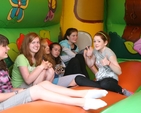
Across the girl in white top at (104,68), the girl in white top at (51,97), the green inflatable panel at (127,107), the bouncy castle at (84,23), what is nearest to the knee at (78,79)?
the girl in white top at (104,68)

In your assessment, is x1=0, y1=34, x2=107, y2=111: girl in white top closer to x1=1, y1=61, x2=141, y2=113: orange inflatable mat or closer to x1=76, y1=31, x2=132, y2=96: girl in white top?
x1=1, y1=61, x2=141, y2=113: orange inflatable mat

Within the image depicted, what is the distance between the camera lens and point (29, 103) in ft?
4.73

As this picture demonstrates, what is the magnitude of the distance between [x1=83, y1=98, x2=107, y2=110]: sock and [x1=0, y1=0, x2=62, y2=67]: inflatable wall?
2.51 feet

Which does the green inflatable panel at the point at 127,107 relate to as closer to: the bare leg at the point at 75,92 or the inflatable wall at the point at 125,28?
the bare leg at the point at 75,92

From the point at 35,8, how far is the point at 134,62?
1.04 metres

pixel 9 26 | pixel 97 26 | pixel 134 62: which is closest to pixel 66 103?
pixel 9 26

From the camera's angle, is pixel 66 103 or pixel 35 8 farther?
pixel 35 8

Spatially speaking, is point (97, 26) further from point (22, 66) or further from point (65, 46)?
point (22, 66)

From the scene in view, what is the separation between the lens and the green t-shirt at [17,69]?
6.17ft

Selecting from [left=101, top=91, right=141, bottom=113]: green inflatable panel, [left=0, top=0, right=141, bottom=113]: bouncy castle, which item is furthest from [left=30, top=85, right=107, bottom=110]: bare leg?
[left=0, top=0, right=141, bottom=113]: bouncy castle

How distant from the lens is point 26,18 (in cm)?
211

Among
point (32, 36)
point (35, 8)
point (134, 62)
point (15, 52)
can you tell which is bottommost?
point (134, 62)

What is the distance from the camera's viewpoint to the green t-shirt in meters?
1.88

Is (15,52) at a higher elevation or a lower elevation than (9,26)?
lower
